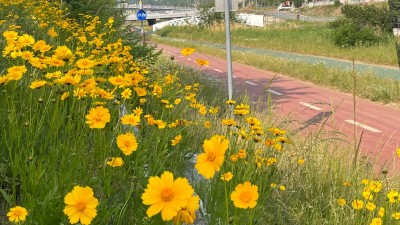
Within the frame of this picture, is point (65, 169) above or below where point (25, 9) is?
below

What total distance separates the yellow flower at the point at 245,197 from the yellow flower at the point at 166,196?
0.84 ft

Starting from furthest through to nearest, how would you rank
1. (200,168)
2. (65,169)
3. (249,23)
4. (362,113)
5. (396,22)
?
(249,23), (396,22), (362,113), (65,169), (200,168)

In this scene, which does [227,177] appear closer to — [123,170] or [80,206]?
[80,206]

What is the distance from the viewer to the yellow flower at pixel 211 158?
126 centimetres

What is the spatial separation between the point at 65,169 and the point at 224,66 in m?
17.5

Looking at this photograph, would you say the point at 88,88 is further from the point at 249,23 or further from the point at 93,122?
the point at 249,23

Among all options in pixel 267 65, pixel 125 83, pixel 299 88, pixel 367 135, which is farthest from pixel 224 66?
pixel 125 83

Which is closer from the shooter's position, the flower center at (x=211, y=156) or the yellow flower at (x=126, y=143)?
the flower center at (x=211, y=156)

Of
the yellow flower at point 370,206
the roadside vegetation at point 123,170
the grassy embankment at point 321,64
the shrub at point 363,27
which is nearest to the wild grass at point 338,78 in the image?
the grassy embankment at point 321,64

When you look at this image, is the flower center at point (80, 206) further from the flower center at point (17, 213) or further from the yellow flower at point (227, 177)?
the yellow flower at point (227, 177)

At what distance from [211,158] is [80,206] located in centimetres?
41

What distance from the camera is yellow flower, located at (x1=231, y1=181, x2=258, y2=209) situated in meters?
1.34

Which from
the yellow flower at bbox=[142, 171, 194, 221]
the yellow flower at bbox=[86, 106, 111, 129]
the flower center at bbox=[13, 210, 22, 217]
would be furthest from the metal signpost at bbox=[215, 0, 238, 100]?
the yellow flower at bbox=[142, 171, 194, 221]

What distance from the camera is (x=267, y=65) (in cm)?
1839
